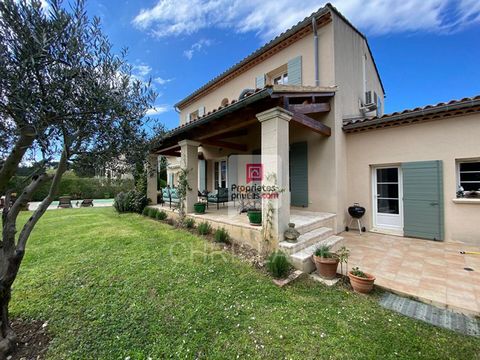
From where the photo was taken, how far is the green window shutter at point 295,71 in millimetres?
8461

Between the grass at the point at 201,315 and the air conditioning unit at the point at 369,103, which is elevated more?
the air conditioning unit at the point at 369,103

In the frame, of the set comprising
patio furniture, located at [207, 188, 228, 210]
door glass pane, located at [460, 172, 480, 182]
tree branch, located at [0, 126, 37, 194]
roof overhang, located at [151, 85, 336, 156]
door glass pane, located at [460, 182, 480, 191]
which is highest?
roof overhang, located at [151, 85, 336, 156]

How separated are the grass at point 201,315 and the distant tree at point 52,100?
0.96m

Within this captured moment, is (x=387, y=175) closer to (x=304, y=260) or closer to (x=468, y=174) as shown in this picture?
(x=468, y=174)

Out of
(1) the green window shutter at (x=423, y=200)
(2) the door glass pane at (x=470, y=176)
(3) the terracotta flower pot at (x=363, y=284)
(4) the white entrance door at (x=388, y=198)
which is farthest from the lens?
(4) the white entrance door at (x=388, y=198)

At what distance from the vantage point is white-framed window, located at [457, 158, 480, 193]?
241 inches

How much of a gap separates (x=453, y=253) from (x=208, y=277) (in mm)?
6404

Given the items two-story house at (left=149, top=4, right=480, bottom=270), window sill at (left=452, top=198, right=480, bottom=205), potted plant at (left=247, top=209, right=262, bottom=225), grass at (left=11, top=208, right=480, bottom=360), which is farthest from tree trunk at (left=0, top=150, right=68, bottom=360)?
window sill at (left=452, top=198, right=480, bottom=205)

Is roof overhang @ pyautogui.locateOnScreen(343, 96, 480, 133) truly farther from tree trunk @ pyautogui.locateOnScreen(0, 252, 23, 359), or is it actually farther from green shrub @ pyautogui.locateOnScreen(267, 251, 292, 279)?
tree trunk @ pyautogui.locateOnScreen(0, 252, 23, 359)

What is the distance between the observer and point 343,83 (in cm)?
802

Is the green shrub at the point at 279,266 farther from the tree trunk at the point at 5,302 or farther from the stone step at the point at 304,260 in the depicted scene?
the tree trunk at the point at 5,302

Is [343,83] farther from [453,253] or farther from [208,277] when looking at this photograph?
[208,277]

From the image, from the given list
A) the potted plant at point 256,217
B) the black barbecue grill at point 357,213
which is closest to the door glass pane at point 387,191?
→ the black barbecue grill at point 357,213

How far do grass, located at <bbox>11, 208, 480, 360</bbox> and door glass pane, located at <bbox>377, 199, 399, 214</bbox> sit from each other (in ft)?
17.1
